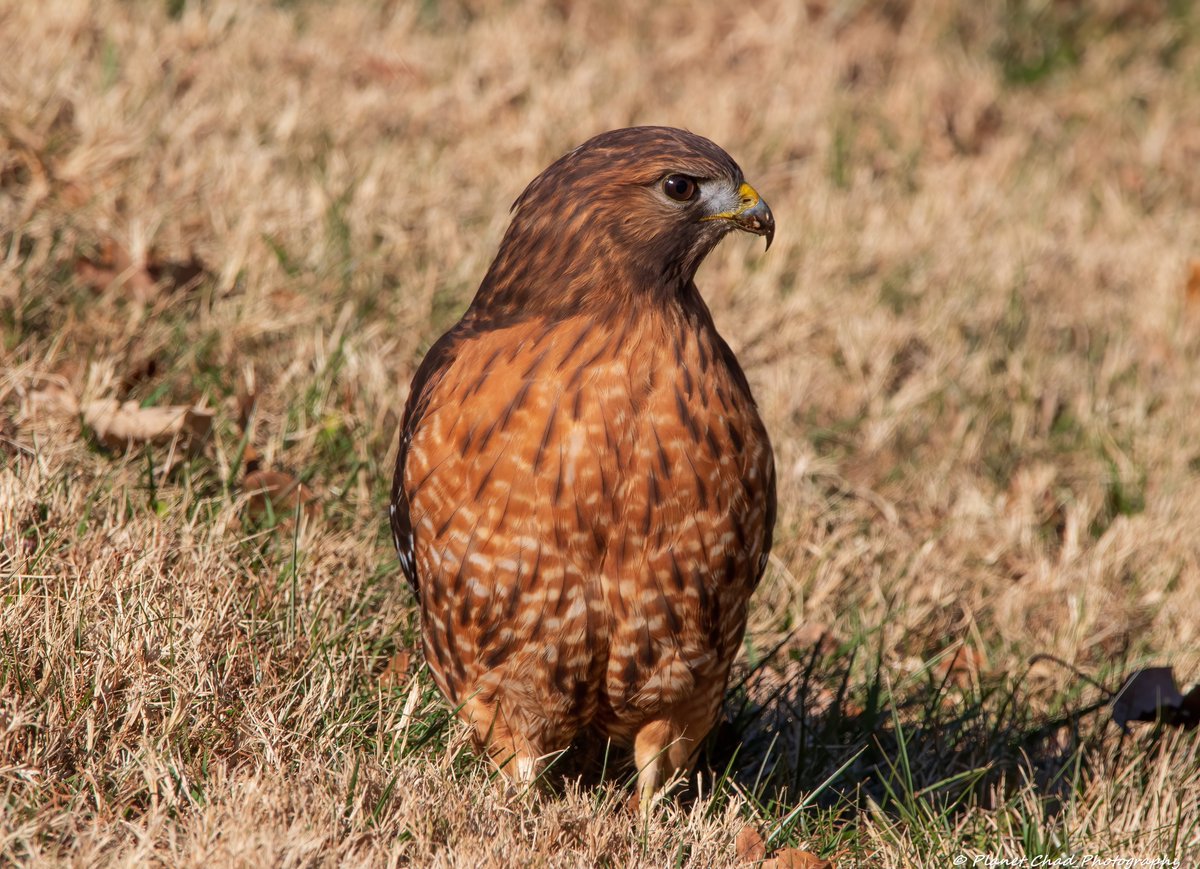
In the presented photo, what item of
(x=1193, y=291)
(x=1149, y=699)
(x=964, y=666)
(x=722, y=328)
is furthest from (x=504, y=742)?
(x=1193, y=291)

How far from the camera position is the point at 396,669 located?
403 centimetres

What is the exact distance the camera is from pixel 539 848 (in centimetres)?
337

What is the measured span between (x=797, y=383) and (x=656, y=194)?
2.61 m

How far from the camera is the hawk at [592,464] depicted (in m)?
3.41

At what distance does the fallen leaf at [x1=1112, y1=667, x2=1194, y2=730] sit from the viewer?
4531 millimetres

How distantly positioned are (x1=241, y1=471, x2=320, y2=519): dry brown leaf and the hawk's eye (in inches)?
61.3

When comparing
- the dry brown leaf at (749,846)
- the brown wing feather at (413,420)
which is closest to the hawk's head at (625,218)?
the brown wing feather at (413,420)

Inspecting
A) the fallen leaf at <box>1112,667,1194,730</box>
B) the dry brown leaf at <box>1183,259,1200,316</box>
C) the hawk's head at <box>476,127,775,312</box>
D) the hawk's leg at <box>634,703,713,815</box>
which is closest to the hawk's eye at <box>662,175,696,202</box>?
the hawk's head at <box>476,127,775,312</box>

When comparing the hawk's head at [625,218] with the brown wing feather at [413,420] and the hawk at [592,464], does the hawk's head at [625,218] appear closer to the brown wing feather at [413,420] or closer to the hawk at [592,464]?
the hawk at [592,464]

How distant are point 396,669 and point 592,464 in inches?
40.1

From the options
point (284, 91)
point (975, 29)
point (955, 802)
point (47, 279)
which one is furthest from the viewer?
point (975, 29)

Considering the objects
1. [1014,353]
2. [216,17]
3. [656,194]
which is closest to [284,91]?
[216,17]

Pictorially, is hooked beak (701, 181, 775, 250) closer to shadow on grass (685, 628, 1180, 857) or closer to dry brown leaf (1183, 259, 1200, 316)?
shadow on grass (685, 628, 1180, 857)

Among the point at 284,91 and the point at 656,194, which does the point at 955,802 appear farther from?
the point at 284,91
